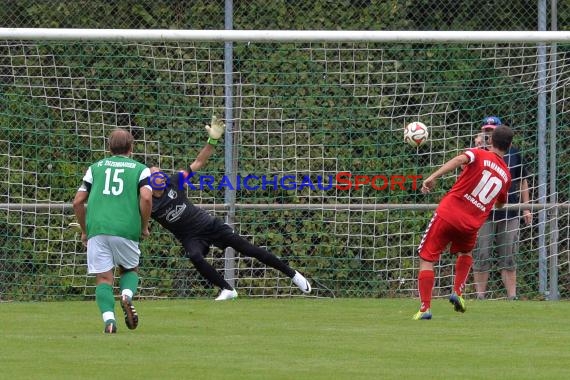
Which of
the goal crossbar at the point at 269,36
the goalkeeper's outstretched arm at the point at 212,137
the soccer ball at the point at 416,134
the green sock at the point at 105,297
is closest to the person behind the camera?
the green sock at the point at 105,297

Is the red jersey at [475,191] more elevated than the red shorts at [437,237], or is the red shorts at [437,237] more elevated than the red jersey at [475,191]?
the red jersey at [475,191]

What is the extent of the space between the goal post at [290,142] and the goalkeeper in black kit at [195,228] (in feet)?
3.71

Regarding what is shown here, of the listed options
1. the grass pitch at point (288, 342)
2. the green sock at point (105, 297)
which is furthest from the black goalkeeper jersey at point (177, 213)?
the green sock at point (105, 297)

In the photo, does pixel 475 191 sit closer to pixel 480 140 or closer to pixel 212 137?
pixel 480 140

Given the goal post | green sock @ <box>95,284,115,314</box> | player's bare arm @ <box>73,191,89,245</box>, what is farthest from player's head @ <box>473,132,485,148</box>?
green sock @ <box>95,284,115,314</box>

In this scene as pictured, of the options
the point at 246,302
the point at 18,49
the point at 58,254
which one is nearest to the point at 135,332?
the point at 246,302

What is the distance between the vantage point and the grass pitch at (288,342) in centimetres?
800

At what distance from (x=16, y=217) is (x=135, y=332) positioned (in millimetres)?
4945

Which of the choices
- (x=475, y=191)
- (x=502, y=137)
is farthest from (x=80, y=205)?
(x=502, y=137)

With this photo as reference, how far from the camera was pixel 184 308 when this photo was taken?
43.3 ft

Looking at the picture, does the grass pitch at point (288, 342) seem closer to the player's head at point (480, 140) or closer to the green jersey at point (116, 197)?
the green jersey at point (116, 197)

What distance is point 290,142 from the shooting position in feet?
49.2

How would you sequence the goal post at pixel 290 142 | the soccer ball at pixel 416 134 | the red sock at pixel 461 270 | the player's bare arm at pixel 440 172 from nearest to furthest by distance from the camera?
1. the player's bare arm at pixel 440 172
2. the red sock at pixel 461 270
3. the soccer ball at pixel 416 134
4. the goal post at pixel 290 142

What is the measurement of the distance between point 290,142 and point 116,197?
5.06 meters
